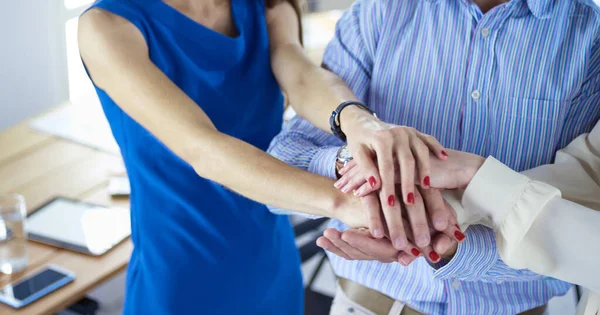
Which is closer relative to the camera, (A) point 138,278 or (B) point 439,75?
(B) point 439,75

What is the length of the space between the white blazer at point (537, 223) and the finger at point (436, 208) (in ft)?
0.14

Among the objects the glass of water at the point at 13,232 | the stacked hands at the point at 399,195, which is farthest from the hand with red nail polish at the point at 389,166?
the glass of water at the point at 13,232

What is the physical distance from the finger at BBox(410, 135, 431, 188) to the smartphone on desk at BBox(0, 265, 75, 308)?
97 centimetres

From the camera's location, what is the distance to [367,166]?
3.94 ft

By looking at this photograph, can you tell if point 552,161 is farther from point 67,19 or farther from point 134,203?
point 67,19

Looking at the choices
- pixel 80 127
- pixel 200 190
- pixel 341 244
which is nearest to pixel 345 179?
pixel 341 244

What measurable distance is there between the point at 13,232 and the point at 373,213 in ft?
3.56

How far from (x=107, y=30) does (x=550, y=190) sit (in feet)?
2.70

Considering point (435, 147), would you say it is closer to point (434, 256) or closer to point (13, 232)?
point (434, 256)

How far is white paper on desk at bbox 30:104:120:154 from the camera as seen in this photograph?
2.39 m

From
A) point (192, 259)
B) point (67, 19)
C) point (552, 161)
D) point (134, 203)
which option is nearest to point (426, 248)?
point (552, 161)

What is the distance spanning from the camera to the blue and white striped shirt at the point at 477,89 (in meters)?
1.33

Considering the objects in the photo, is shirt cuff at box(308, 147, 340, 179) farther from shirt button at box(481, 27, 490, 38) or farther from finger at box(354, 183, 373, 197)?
shirt button at box(481, 27, 490, 38)

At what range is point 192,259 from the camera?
1.51 metres
